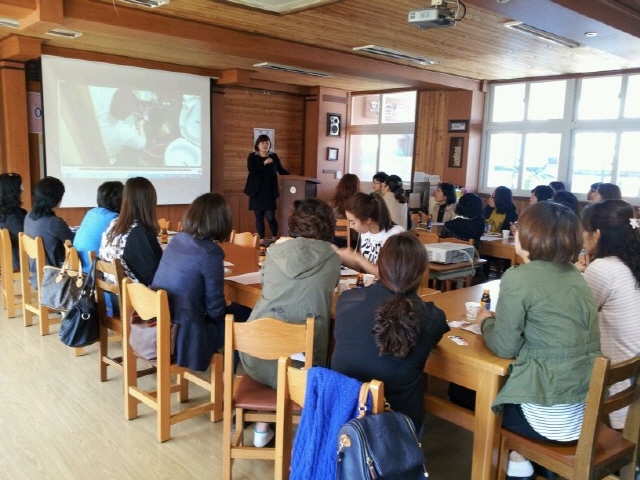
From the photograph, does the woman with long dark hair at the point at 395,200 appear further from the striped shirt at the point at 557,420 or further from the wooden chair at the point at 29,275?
Result: the striped shirt at the point at 557,420

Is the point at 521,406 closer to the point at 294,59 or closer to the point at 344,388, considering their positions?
the point at 344,388

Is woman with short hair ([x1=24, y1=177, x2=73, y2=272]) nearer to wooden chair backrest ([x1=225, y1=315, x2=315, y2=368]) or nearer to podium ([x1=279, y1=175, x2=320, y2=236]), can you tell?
wooden chair backrest ([x1=225, y1=315, x2=315, y2=368])

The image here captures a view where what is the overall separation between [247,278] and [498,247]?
2.90 m

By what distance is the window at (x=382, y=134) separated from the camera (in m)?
9.84

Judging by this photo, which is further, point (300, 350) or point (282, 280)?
point (282, 280)

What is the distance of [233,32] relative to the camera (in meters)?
5.49

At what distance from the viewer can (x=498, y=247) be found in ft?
16.7

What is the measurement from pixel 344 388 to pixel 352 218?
208 centimetres

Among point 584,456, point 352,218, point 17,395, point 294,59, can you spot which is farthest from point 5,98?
point 584,456

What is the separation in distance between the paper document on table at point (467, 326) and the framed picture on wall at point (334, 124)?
25.4 ft

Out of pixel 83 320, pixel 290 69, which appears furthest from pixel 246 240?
pixel 290 69

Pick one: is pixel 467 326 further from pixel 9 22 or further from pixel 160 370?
pixel 9 22

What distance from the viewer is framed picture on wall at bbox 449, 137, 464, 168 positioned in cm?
868

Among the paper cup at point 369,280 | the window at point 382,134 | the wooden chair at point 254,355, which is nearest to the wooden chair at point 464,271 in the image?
the paper cup at point 369,280
